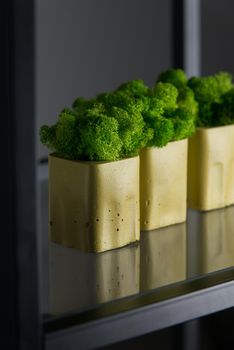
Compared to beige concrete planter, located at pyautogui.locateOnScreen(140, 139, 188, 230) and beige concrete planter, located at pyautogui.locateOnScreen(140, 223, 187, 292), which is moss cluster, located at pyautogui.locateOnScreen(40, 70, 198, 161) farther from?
beige concrete planter, located at pyautogui.locateOnScreen(140, 223, 187, 292)

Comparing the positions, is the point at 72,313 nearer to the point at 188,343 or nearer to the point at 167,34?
the point at 188,343

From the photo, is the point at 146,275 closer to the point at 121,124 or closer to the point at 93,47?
the point at 121,124

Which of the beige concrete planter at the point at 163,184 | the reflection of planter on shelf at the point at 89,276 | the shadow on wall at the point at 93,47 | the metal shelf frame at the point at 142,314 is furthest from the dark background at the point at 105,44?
the metal shelf frame at the point at 142,314

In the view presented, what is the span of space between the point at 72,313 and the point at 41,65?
1037 millimetres

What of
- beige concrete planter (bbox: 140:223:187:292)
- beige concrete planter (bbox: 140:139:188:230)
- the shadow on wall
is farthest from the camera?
the shadow on wall

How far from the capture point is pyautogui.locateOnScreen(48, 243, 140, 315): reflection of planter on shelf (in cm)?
109

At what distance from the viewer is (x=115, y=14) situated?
7.02ft

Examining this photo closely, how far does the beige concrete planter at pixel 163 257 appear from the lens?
1.17 metres

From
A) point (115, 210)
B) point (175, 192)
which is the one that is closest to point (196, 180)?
point (175, 192)

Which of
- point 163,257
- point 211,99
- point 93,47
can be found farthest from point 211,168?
point 93,47

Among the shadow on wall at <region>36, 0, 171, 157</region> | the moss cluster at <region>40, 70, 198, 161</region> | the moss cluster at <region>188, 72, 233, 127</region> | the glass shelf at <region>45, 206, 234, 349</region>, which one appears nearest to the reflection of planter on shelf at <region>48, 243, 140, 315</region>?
the glass shelf at <region>45, 206, 234, 349</region>

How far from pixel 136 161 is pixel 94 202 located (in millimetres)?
82

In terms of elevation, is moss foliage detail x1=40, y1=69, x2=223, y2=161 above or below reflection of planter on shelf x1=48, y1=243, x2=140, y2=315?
above

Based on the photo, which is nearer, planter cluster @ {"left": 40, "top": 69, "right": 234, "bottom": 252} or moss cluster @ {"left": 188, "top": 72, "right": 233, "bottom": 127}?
planter cluster @ {"left": 40, "top": 69, "right": 234, "bottom": 252}
